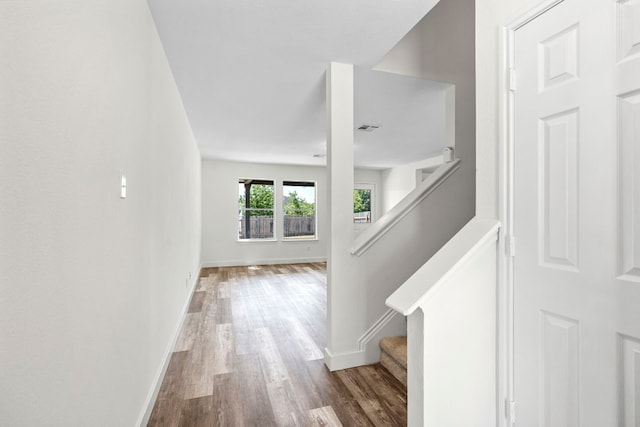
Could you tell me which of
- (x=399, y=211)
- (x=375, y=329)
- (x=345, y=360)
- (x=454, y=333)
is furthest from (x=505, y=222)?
(x=345, y=360)

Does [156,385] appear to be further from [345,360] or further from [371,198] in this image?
[371,198]

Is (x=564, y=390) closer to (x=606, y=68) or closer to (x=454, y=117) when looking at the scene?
(x=606, y=68)

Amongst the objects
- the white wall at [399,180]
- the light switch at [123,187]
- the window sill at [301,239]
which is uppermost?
the white wall at [399,180]

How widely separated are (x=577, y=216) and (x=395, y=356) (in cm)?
159

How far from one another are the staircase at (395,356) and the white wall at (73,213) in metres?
1.63

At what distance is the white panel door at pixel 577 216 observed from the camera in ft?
3.07

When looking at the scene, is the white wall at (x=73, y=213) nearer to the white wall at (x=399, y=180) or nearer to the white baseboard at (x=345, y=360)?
the white baseboard at (x=345, y=360)

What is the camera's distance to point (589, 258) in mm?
1024

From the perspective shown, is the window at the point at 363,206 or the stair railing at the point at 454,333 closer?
the stair railing at the point at 454,333

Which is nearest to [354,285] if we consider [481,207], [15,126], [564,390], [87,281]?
[481,207]

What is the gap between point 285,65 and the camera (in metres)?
2.44

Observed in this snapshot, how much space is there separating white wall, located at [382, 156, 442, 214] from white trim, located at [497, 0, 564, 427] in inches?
213

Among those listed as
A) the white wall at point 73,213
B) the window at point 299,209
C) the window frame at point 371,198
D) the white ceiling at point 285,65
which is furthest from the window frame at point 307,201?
the white wall at point 73,213

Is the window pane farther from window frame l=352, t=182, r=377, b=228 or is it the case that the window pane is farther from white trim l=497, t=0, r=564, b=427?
white trim l=497, t=0, r=564, b=427
